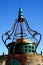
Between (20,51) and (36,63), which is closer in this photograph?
(36,63)

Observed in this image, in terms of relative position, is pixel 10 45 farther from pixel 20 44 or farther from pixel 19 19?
pixel 19 19

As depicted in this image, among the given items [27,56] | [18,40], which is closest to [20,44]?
[18,40]

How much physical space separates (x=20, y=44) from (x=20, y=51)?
1.56m

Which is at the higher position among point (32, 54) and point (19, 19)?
point (19, 19)

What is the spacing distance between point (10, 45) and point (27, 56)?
578 cm

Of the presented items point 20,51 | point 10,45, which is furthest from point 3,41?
point 20,51

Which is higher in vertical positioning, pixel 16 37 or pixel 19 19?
pixel 19 19

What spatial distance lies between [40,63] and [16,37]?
787cm

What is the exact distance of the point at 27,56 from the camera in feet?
136

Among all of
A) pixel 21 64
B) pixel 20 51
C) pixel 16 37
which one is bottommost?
pixel 21 64

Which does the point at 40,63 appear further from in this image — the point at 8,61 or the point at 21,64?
the point at 8,61

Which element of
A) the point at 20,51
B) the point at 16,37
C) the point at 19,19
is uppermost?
the point at 19,19

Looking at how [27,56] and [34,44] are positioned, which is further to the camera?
[34,44]

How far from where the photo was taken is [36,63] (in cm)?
4103
